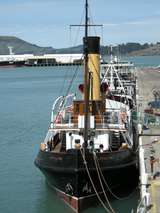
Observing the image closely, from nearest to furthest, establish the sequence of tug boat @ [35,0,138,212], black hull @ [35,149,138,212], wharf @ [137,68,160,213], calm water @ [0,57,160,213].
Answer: wharf @ [137,68,160,213] → black hull @ [35,149,138,212] → tug boat @ [35,0,138,212] → calm water @ [0,57,160,213]

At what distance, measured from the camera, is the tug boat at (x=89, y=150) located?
26.6 metres

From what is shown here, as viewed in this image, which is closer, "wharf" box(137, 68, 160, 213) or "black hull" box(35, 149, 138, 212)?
"wharf" box(137, 68, 160, 213)

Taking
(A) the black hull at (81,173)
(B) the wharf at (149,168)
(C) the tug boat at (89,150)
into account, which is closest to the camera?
(B) the wharf at (149,168)

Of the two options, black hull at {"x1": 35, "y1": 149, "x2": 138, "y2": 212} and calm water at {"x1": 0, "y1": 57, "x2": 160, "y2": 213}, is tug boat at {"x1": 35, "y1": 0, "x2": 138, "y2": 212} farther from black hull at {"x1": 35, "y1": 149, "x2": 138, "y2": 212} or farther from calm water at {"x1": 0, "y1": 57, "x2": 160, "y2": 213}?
calm water at {"x1": 0, "y1": 57, "x2": 160, "y2": 213}

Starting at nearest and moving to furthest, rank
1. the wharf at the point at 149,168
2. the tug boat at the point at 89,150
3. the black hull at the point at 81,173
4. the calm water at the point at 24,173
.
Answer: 1. the wharf at the point at 149,168
2. the black hull at the point at 81,173
3. the tug boat at the point at 89,150
4. the calm water at the point at 24,173

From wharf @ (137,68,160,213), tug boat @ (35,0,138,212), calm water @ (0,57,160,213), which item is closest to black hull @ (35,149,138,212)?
tug boat @ (35,0,138,212)

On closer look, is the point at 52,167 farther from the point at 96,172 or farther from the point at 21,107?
the point at 21,107

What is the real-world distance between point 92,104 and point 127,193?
15.7 ft

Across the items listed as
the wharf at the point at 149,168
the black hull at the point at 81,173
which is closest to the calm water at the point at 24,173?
the black hull at the point at 81,173

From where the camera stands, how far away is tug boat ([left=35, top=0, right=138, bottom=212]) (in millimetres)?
26594

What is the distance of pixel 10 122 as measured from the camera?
6369 cm

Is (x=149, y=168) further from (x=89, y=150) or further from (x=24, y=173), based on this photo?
(x=24, y=173)

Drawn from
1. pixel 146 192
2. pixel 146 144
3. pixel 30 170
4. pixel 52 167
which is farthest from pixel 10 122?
pixel 146 192

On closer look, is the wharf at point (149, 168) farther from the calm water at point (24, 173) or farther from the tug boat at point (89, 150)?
the calm water at point (24, 173)
